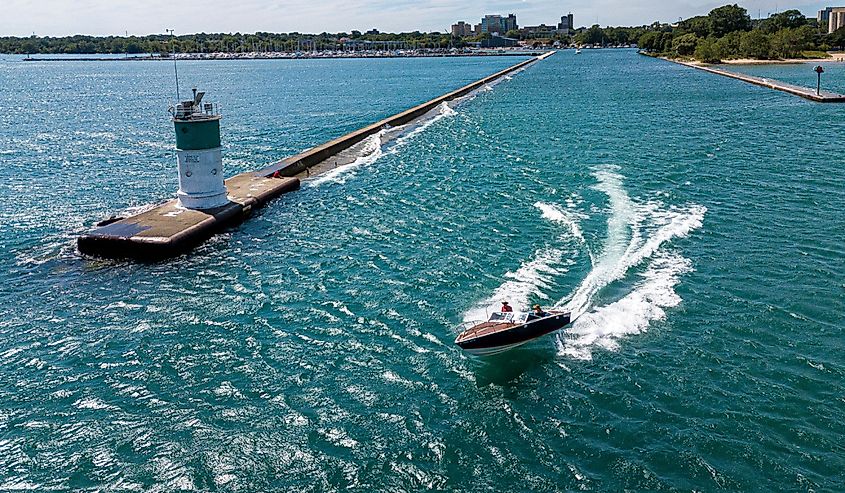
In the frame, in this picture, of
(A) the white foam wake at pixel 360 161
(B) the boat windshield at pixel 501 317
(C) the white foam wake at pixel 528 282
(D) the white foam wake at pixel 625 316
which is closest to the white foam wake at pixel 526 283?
(C) the white foam wake at pixel 528 282

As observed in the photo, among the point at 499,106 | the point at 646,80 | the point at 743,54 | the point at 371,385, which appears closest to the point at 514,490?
the point at 371,385

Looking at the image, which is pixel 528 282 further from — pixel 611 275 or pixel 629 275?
pixel 629 275

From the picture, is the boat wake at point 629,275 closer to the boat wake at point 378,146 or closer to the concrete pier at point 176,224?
the concrete pier at point 176,224

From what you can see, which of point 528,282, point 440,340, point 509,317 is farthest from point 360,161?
point 509,317

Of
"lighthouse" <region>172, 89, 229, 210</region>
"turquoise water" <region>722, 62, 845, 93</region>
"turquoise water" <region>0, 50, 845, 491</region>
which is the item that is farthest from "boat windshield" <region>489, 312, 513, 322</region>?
"turquoise water" <region>722, 62, 845, 93</region>

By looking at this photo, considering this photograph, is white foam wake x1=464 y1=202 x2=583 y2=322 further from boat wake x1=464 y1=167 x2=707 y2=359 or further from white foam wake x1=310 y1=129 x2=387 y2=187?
white foam wake x1=310 y1=129 x2=387 y2=187

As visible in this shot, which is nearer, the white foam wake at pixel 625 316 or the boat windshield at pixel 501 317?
the boat windshield at pixel 501 317

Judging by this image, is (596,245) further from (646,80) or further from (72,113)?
(646,80)
